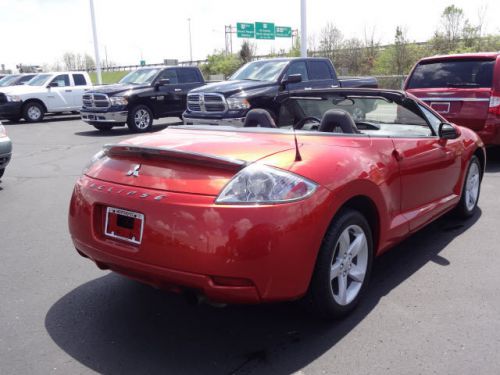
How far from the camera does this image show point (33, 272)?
4141 millimetres

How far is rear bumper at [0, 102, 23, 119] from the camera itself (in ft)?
60.7

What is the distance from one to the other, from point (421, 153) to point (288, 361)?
214 cm

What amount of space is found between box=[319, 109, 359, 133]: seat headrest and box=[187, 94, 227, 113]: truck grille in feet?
24.1

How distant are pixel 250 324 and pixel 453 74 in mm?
6598

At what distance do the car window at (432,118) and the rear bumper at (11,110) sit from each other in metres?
17.5

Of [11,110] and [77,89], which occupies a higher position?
[77,89]

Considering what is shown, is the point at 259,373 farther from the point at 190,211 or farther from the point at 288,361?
the point at 190,211

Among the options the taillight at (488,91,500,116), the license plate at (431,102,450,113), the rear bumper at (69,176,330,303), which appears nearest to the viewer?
the rear bumper at (69,176,330,303)

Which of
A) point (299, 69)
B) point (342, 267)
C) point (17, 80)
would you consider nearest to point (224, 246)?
point (342, 267)

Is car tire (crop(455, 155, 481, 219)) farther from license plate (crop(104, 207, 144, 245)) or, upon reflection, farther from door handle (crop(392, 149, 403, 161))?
license plate (crop(104, 207, 144, 245))

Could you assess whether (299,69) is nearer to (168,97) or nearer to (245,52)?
(168,97)

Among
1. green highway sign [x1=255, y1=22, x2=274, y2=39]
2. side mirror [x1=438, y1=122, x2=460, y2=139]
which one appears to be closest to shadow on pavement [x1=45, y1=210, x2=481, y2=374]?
side mirror [x1=438, y1=122, x2=460, y2=139]

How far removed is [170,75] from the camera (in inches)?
620

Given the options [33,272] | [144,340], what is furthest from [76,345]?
[33,272]
